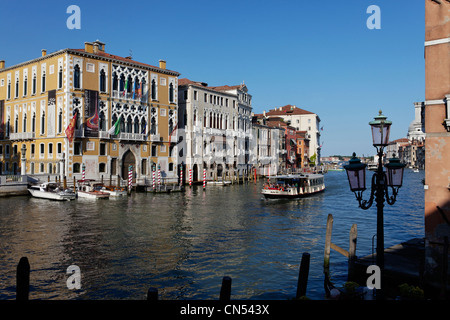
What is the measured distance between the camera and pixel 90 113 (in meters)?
34.7

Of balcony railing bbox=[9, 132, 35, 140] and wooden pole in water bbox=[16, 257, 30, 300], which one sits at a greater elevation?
balcony railing bbox=[9, 132, 35, 140]

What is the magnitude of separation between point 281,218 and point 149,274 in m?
12.2

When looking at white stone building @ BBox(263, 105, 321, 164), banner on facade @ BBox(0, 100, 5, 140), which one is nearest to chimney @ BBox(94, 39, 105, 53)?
banner on facade @ BBox(0, 100, 5, 140)

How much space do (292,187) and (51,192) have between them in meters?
18.6

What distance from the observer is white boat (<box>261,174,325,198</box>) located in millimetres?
31233

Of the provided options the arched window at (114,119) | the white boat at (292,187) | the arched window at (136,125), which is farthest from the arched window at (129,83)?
the white boat at (292,187)

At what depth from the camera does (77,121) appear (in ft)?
112

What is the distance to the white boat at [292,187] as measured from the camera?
102 feet

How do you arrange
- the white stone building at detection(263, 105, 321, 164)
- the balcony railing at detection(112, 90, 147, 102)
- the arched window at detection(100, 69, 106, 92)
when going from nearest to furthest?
the arched window at detection(100, 69, 106, 92)
the balcony railing at detection(112, 90, 147, 102)
the white stone building at detection(263, 105, 321, 164)

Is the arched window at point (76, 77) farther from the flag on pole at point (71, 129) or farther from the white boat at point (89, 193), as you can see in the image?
the white boat at point (89, 193)

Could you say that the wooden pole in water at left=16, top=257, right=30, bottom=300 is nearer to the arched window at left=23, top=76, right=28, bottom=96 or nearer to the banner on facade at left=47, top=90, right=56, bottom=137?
the banner on facade at left=47, top=90, right=56, bottom=137

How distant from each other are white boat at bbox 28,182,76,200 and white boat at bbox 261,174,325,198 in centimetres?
1431

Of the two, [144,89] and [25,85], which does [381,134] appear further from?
[25,85]

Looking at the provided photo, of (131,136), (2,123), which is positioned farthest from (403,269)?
(2,123)
